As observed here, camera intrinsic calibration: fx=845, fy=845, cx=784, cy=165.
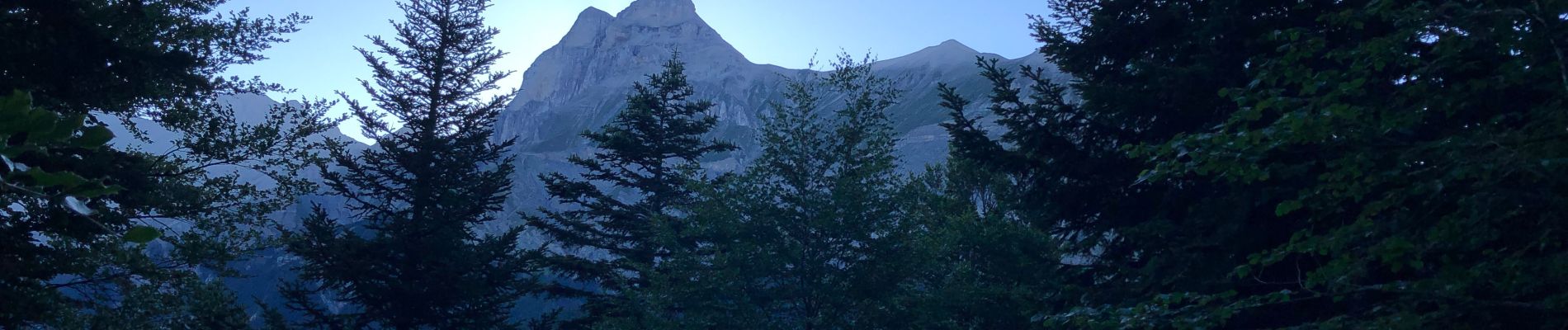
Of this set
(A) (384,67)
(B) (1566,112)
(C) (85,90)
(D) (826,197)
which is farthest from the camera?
(A) (384,67)

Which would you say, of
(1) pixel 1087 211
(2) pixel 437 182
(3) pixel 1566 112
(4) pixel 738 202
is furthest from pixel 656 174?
(3) pixel 1566 112

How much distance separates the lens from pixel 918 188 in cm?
1463

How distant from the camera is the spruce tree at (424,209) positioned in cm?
1616

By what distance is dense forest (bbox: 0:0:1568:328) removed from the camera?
4875 mm

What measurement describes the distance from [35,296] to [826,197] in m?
9.98

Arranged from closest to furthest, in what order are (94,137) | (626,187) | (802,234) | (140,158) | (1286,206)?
1. (94,137)
2. (1286,206)
3. (140,158)
4. (802,234)
5. (626,187)

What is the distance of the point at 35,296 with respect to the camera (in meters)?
7.70

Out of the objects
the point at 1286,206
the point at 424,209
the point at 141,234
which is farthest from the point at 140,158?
the point at 1286,206

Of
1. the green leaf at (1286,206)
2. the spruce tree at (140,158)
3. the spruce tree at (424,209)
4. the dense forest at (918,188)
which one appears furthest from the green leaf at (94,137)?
the spruce tree at (424,209)

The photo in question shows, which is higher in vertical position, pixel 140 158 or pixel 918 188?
pixel 140 158

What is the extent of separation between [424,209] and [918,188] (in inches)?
390

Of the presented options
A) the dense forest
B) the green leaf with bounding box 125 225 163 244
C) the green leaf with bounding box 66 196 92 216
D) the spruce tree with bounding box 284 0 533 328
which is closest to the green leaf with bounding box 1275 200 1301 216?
the dense forest

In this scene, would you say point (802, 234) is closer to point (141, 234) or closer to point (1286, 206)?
point (1286, 206)

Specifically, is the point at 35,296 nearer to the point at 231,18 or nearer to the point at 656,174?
the point at 231,18
